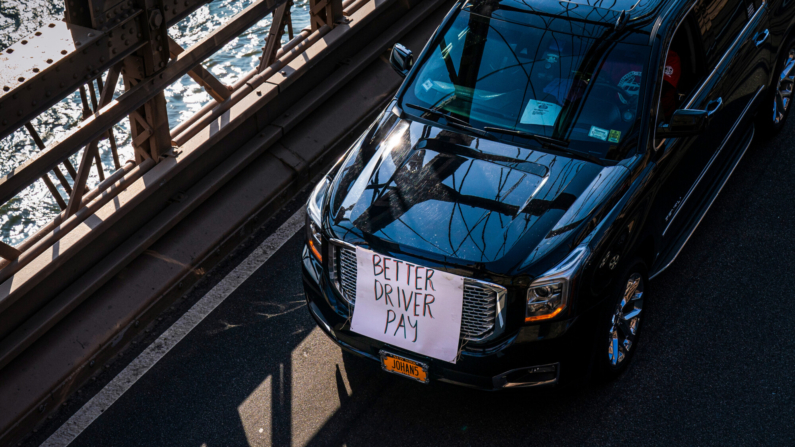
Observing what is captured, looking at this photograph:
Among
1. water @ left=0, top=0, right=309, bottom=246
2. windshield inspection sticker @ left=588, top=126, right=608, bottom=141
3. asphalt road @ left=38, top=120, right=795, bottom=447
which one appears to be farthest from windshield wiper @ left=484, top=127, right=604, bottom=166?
water @ left=0, top=0, right=309, bottom=246

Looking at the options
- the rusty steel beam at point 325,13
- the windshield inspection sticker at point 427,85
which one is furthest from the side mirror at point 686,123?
the rusty steel beam at point 325,13

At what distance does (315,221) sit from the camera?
15.4ft

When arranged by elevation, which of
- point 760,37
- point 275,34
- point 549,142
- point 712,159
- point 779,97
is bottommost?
point 779,97

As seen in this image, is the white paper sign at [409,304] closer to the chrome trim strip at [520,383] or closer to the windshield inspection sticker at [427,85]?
the chrome trim strip at [520,383]

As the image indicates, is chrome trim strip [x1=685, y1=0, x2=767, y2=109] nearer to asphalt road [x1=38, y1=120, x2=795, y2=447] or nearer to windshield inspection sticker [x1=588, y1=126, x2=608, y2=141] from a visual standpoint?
windshield inspection sticker [x1=588, y1=126, x2=608, y2=141]

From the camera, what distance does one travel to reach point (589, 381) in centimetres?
454

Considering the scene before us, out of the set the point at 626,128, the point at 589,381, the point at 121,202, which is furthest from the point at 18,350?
the point at 626,128

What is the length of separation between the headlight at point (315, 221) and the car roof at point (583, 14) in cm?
172

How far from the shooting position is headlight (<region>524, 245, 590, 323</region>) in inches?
160

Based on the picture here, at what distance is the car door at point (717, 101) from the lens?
5.14m

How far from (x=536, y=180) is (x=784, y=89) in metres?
3.48

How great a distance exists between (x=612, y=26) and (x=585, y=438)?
8.30ft

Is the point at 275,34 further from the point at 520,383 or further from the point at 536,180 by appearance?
the point at 520,383

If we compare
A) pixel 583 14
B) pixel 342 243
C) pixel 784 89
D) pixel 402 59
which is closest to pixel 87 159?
pixel 342 243
